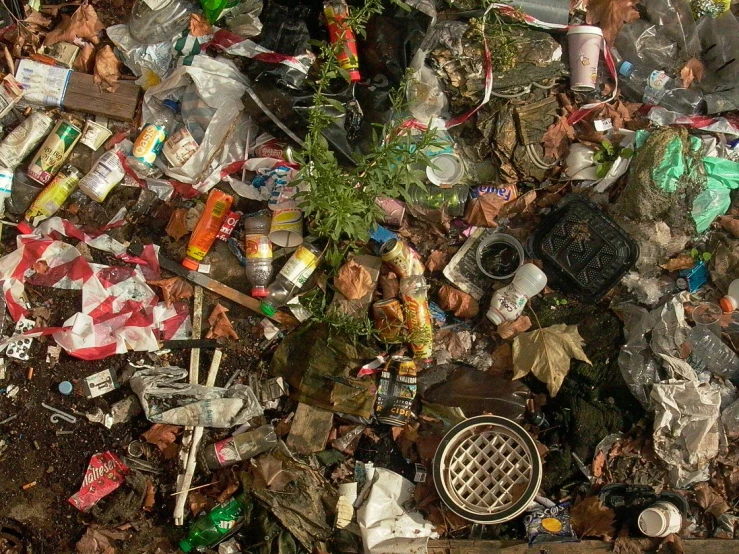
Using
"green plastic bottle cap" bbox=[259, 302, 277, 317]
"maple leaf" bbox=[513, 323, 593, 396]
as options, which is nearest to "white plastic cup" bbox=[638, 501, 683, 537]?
"maple leaf" bbox=[513, 323, 593, 396]

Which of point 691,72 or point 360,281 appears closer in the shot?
point 360,281

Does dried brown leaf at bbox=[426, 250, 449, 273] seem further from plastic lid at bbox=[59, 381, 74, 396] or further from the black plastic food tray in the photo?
plastic lid at bbox=[59, 381, 74, 396]

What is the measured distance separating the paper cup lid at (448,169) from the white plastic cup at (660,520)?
195 centimetres

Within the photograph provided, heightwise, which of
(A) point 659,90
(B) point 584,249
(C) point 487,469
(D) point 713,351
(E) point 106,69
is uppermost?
(E) point 106,69

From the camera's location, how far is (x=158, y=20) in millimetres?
3631

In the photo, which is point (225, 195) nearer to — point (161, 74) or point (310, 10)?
point (161, 74)

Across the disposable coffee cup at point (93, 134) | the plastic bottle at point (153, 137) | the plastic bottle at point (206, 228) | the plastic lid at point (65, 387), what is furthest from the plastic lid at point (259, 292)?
the disposable coffee cup at point (93, 134)

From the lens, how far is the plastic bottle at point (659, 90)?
371 centimetres

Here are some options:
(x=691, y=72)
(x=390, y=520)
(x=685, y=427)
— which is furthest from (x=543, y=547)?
(x=691, y=72)

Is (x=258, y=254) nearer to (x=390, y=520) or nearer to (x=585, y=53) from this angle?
(x=390, y=520)

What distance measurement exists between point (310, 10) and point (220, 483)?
2.54m

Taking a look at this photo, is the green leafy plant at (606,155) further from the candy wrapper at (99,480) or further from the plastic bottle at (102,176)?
the candy wrapper at (99,480)

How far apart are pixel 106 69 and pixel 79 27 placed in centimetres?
26

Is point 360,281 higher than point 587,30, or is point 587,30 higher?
point 587,30
